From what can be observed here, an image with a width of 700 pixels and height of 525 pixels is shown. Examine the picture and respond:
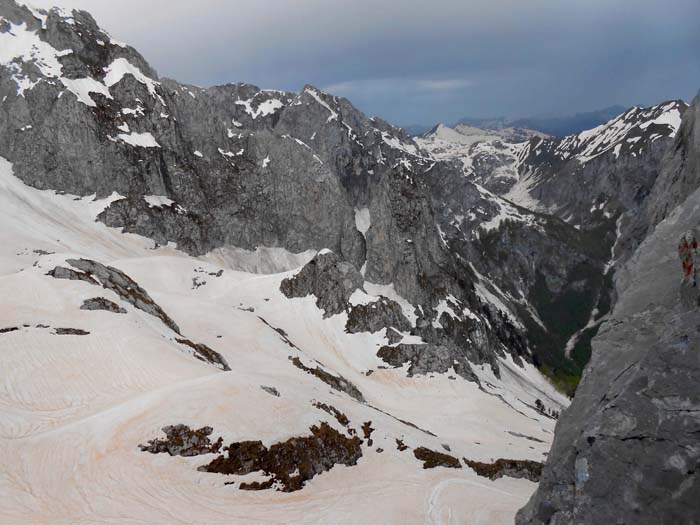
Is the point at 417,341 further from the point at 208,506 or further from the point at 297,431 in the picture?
the point at 208,506

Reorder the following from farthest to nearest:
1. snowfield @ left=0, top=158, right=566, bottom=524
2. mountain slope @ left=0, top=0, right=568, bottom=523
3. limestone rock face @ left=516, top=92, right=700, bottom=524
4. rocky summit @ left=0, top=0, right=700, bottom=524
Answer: mountain slope @ left=0, top=0, right=568, bottom=523 → snowfield @ left=0, top=158, right=566, bottom=524 → rocky summit @ left=0, top=0, right=700, bottom=524 → limestone rock face @ left=516, top=92, right=700, bottom=524

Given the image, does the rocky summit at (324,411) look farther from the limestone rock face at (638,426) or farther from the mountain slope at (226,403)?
the mountain slope at (226,403)

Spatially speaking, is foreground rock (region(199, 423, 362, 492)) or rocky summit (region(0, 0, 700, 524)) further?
foreground rock (region(199, 423, 362, 492))

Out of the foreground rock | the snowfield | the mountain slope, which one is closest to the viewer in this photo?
the snowfield

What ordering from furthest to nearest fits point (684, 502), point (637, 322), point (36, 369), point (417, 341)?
1. point (417, 341)
2. point (36, 369)
3. point (637, 322)
4. point (684, 502)

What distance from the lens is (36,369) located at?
28766 mm

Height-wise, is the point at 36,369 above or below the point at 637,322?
above

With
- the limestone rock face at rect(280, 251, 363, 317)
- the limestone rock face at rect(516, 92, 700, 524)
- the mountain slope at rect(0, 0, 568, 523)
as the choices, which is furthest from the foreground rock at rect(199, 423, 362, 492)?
the limestone rock face at rect(280, 251, 363, 317)

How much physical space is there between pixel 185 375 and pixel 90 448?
10.4 meters

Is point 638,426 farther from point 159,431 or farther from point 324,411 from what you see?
point 324,411

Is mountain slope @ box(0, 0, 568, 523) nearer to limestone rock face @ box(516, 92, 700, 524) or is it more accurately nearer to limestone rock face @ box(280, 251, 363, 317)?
limestone rock face @ box(280, 251, 363, 317)

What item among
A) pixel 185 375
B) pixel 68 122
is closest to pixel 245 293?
pixel 185 375

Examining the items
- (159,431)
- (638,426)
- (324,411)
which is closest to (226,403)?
(159,431)

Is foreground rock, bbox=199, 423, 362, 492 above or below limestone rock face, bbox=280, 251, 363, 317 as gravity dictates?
below
